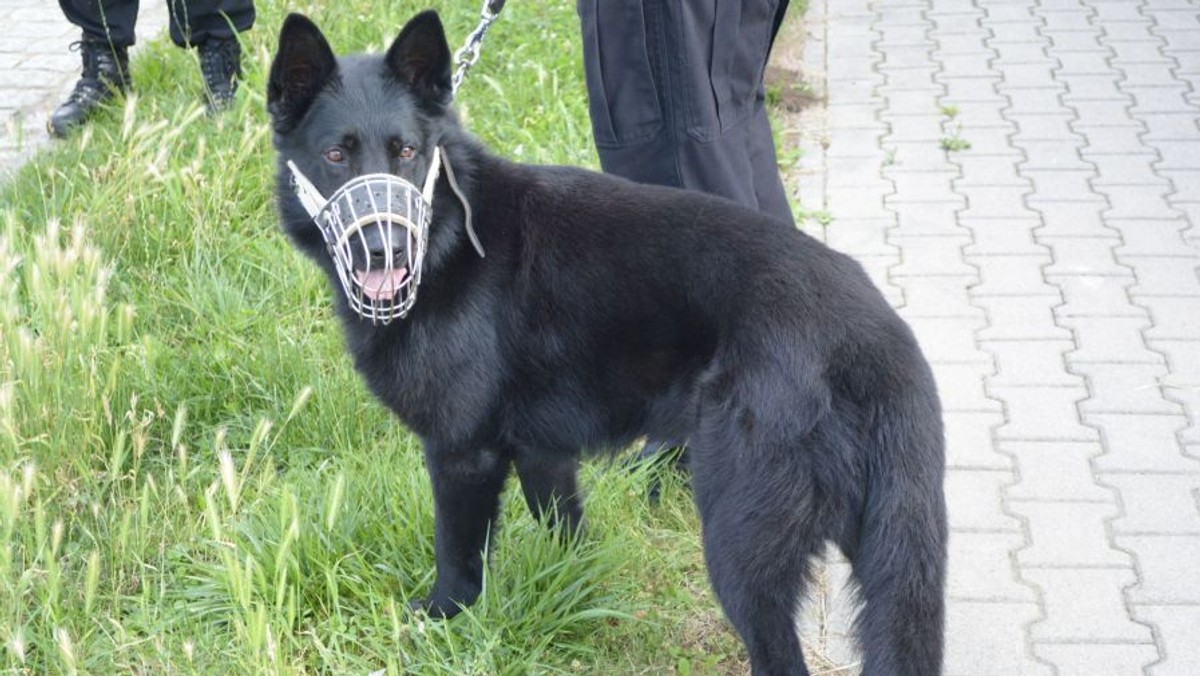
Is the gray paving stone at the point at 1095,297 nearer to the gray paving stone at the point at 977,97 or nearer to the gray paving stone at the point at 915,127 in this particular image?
the gray paving stone at the point at 915,127

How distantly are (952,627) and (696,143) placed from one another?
1.37 meters

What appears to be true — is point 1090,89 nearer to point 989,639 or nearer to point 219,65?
point 219,65

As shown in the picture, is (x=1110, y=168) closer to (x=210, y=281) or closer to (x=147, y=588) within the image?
(x=210, y=281)

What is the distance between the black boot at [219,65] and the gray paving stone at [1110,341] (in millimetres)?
3465

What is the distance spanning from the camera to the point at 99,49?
595 centimetres

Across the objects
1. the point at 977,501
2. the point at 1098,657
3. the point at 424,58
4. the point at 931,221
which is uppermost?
the point at 424,58

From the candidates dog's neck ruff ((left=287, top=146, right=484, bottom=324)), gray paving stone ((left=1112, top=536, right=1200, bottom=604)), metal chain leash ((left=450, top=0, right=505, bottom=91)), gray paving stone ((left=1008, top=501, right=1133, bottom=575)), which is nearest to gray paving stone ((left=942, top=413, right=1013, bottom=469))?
gray paving stone ((left=1008, top=501, right=1133, bottom=575))

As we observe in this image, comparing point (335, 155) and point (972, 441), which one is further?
point (972, 441)

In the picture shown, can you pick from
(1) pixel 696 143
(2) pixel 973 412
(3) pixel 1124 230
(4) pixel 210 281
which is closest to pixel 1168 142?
(3) pixel 1124 230

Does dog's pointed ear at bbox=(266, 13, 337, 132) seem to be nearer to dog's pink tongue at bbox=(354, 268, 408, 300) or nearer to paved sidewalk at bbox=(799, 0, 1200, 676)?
dog's pink tongue at bbox=(354, 268, 408, 300)

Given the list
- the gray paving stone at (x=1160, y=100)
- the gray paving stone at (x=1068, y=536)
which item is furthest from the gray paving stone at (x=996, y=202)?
the gray paving stone at (x=1068, y=536)

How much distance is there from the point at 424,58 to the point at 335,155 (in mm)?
297

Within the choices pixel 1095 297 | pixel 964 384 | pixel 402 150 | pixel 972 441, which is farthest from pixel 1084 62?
pixel 402 150

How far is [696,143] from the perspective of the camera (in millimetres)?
3676
